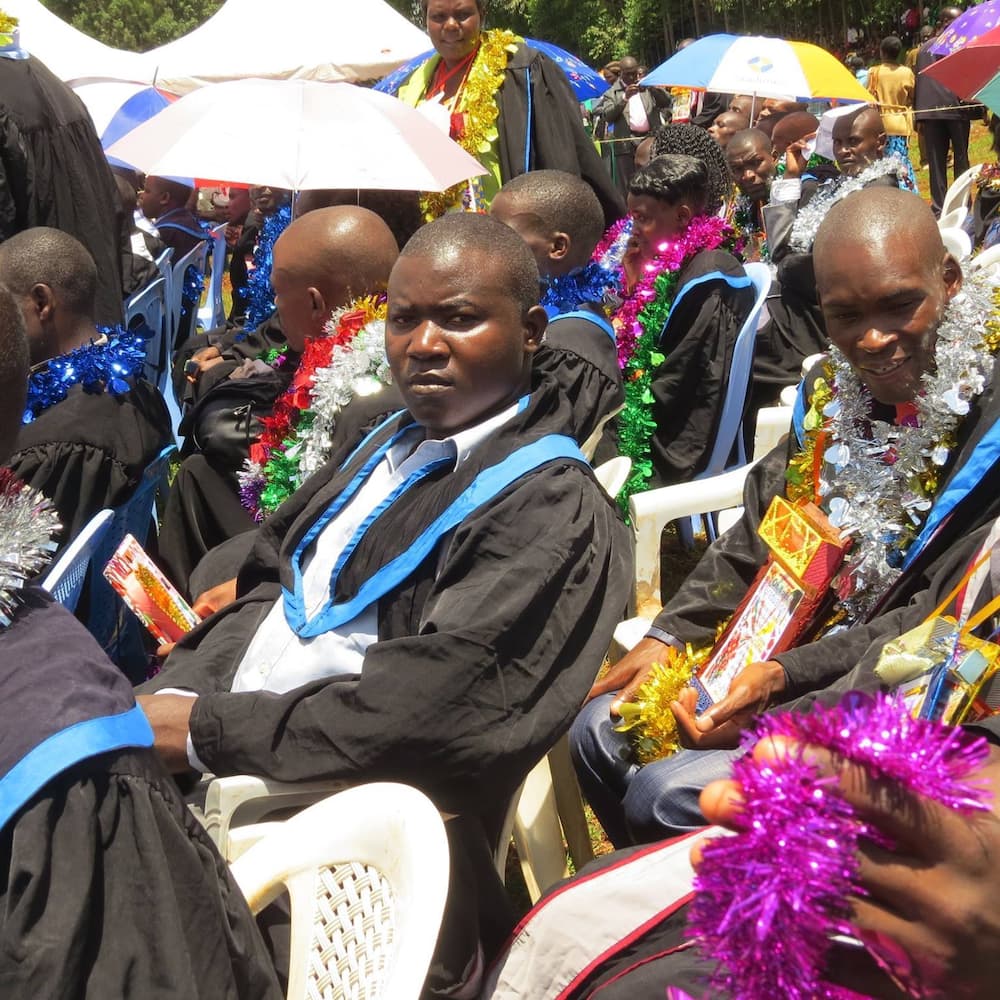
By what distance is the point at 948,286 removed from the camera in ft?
8.80

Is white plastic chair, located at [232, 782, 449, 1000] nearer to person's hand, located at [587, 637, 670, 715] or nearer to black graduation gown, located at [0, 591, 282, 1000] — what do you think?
black graduation gown, located at [0, 591, 282, 1000]

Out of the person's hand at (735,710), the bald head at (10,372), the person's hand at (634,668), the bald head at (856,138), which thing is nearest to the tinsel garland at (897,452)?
the person's hand at (735,710)

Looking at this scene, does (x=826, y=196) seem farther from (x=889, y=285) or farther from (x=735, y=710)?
(x=735, y=710)

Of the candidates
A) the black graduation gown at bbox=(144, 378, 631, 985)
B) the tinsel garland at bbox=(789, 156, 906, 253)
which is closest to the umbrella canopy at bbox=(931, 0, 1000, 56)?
the tinsel garland at bbox=(789, 156, 906, 253)

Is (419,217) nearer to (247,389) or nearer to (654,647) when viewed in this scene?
(247,389)

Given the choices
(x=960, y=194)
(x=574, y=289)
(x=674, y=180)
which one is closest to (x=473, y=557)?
(x=574, y=289)

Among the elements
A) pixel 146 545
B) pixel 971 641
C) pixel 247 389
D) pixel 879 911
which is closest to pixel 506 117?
pixel 247 389

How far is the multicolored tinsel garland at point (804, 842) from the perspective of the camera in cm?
101

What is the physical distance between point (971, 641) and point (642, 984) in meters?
0.76

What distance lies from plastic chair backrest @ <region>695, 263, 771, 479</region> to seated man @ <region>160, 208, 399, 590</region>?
1639mm

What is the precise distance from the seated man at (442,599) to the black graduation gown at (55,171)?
9.06 ft

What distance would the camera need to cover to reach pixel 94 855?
127cm

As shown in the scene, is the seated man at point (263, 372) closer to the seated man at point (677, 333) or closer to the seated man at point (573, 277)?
the seated man at point (573, 277)

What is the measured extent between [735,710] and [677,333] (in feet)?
8.95
